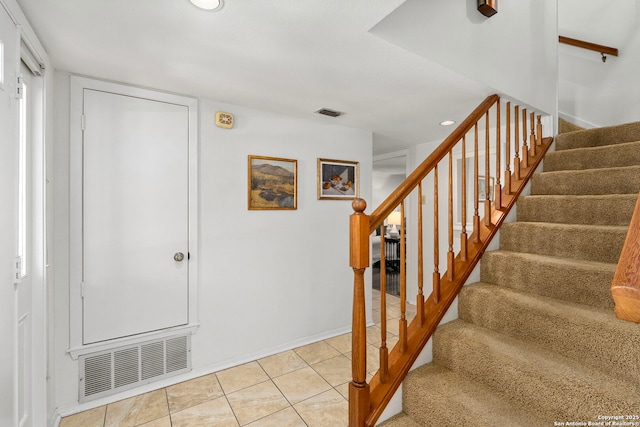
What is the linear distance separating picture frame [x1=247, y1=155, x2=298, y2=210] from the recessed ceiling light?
1.36 meters

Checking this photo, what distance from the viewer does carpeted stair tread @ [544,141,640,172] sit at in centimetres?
206

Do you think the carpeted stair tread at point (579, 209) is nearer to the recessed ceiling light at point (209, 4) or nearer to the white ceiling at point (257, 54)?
the white ceiling at point (257, 54)

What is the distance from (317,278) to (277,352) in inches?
30.6

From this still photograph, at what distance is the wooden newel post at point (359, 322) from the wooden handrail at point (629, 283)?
3.13 ft

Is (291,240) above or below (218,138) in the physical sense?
below

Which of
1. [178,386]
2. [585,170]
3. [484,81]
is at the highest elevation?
[484,81]

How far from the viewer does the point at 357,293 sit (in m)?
1.46

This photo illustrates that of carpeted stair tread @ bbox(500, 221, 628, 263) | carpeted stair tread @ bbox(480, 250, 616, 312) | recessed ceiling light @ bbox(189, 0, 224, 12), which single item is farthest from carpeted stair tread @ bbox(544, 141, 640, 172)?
recessed ceiling light @ bbox(189, 0, 224, 12)

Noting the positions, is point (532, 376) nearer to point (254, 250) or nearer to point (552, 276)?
point (552, 276)

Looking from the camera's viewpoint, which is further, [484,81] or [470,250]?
[484,81]

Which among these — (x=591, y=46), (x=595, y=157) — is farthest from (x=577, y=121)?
(x=595, y=157)

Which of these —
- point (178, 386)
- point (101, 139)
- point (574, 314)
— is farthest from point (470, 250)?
point (101, 139)

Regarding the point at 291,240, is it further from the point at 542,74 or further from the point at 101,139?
the point at 542,74

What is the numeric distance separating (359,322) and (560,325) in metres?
0.91
